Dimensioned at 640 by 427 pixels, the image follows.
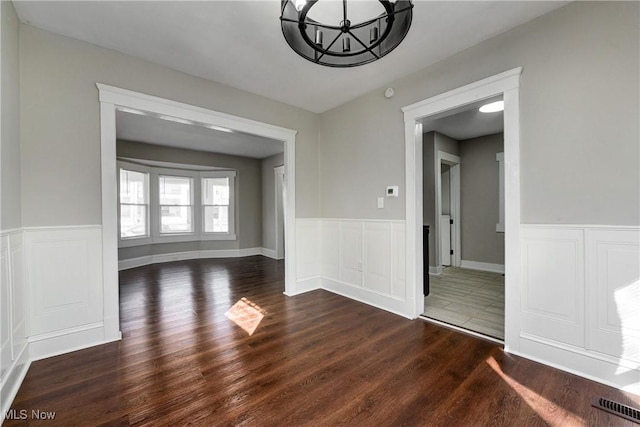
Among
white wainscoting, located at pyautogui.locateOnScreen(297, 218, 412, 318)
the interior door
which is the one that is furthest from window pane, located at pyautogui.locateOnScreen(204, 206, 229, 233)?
the interior door

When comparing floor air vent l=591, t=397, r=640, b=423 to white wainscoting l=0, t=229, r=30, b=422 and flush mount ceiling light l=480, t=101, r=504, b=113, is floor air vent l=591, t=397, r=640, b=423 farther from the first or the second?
white wainscoting l=0, t=229, r=30, b=422

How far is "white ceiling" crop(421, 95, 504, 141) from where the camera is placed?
3924mm

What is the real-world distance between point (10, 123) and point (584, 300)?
417 cm

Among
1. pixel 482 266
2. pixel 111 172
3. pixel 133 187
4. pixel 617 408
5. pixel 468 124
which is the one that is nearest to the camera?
pixel 617 408

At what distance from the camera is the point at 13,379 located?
172 cm

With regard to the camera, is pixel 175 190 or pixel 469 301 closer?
pixel 469 301

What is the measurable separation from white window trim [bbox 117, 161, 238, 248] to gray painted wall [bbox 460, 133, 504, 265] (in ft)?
17.5

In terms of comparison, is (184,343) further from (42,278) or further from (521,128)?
(521,128)

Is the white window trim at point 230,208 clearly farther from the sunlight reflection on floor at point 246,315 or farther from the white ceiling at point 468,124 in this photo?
the white ceiling at point 468,124

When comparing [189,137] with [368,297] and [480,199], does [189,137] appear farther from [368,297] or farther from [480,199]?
[480,199]

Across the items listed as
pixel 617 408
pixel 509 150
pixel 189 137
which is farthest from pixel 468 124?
pixel 189 137

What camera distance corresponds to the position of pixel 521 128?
2.14 m

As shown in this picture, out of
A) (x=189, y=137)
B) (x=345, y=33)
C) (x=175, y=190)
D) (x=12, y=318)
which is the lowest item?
(x=12, y=318)

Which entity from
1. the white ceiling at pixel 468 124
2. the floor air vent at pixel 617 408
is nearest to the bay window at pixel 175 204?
the white ceiling at pixel 468 124
